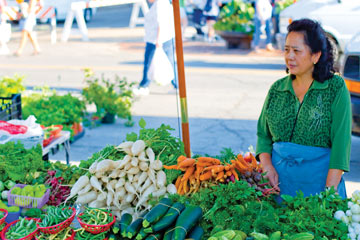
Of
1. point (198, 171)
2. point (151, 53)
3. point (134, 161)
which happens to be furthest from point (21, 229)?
point (151, 53)

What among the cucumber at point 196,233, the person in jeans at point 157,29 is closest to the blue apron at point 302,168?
the cucumber at point 196,233

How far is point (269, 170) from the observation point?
3.43 m

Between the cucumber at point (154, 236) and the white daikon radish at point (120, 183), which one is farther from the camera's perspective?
the white daikon radish at point (120, 183)

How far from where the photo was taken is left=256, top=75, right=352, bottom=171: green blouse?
3.16m

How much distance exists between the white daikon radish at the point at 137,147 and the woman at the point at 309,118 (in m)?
0.91

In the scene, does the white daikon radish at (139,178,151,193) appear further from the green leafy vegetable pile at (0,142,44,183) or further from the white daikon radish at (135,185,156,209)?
the green leafy vegetable pile at (0,142,44,183)

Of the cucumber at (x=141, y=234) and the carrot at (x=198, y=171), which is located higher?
the carrot at (x=198, y=171)

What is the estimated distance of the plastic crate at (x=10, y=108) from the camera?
473 cm

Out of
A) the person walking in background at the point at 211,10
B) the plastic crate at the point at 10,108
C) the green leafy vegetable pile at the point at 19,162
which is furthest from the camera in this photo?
the person walking in background at the point at 211,10

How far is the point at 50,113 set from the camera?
6395 millimetres

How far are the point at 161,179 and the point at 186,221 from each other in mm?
580

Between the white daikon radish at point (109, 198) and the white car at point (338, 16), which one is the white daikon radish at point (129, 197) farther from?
the white car at point (338, 16)

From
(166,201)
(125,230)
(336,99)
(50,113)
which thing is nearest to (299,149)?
(336,99)

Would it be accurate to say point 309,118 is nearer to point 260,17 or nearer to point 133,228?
point 133,228
